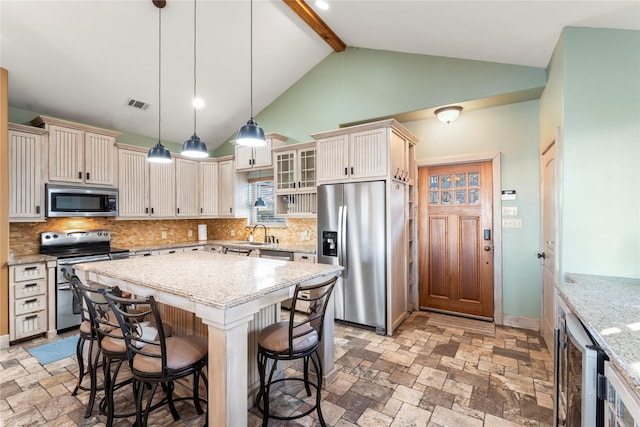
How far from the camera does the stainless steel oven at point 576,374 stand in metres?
1.21

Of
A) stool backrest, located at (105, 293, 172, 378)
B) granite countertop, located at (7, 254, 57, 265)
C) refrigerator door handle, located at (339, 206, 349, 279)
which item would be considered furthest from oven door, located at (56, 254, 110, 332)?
refrigerator door handle, located at (339, 206, 349, 279)

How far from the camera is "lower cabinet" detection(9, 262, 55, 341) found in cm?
320

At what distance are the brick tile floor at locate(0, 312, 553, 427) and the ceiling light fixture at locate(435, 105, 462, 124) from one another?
264cm

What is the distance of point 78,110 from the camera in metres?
4.09

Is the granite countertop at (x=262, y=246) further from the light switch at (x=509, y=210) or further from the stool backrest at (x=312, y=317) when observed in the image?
the light switch at (x=509, y=210)

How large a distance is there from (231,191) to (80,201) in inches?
86.1

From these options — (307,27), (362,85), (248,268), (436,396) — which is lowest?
(436,396)

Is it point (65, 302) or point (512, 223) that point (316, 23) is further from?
point (65, 302)

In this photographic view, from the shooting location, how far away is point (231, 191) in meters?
5.44

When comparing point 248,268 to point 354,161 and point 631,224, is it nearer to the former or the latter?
point 354,161

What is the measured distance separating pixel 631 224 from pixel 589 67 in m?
1.22

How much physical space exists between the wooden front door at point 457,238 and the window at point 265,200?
2408mm

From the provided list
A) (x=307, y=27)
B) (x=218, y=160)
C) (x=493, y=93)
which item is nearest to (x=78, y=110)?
(x=218, y=160)

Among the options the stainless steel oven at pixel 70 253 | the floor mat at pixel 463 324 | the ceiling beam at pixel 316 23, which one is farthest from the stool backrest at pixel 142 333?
the ceiling beam at pixel 316 23
